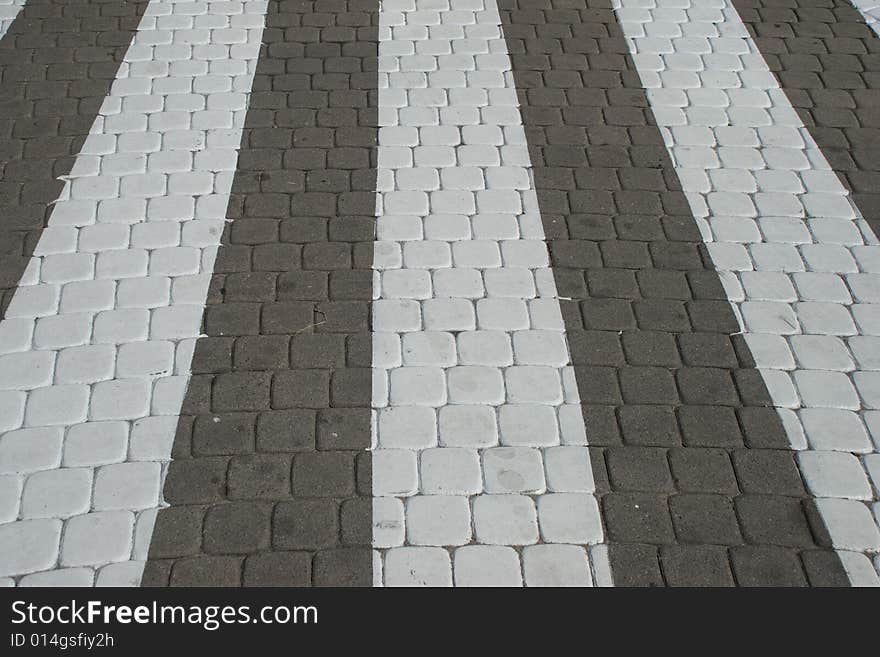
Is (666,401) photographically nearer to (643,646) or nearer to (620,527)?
(620,527)

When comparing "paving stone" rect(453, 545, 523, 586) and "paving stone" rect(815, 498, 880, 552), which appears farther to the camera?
"paving stone" rect(815, 498, 880, 552)

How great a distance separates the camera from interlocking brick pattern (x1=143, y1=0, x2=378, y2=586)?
3727 millimetres

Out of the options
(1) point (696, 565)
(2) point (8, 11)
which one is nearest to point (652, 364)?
(1) point (696, 565)

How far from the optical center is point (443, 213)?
516cm

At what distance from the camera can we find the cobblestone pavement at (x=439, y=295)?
12.5 feet

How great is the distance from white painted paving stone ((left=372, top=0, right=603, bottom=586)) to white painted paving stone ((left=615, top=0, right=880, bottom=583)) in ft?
3.06

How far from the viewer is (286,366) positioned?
4375 mm

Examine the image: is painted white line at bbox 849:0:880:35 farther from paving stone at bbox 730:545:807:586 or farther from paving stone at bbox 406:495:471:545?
paving stone at bbox 406:495:471:545

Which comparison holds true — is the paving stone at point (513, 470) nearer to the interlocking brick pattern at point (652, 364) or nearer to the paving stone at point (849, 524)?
the interlocking brick pattern at point (652, 364)

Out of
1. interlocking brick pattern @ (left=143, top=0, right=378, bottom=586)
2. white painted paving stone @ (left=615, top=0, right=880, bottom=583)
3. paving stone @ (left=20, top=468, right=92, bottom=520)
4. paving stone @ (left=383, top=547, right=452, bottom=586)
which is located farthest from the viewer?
white painted paving stone @ (left=615, top=0, right=880, bottom=583)

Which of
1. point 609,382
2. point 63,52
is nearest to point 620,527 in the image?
→ point 609,382

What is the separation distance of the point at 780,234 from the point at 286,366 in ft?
8.63

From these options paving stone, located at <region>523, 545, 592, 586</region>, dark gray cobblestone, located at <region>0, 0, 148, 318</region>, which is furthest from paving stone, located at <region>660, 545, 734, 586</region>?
dark gray cobblestone, located at <region>0, 0, 148, 318</region>

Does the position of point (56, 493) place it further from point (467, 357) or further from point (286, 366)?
point (467, 357)
